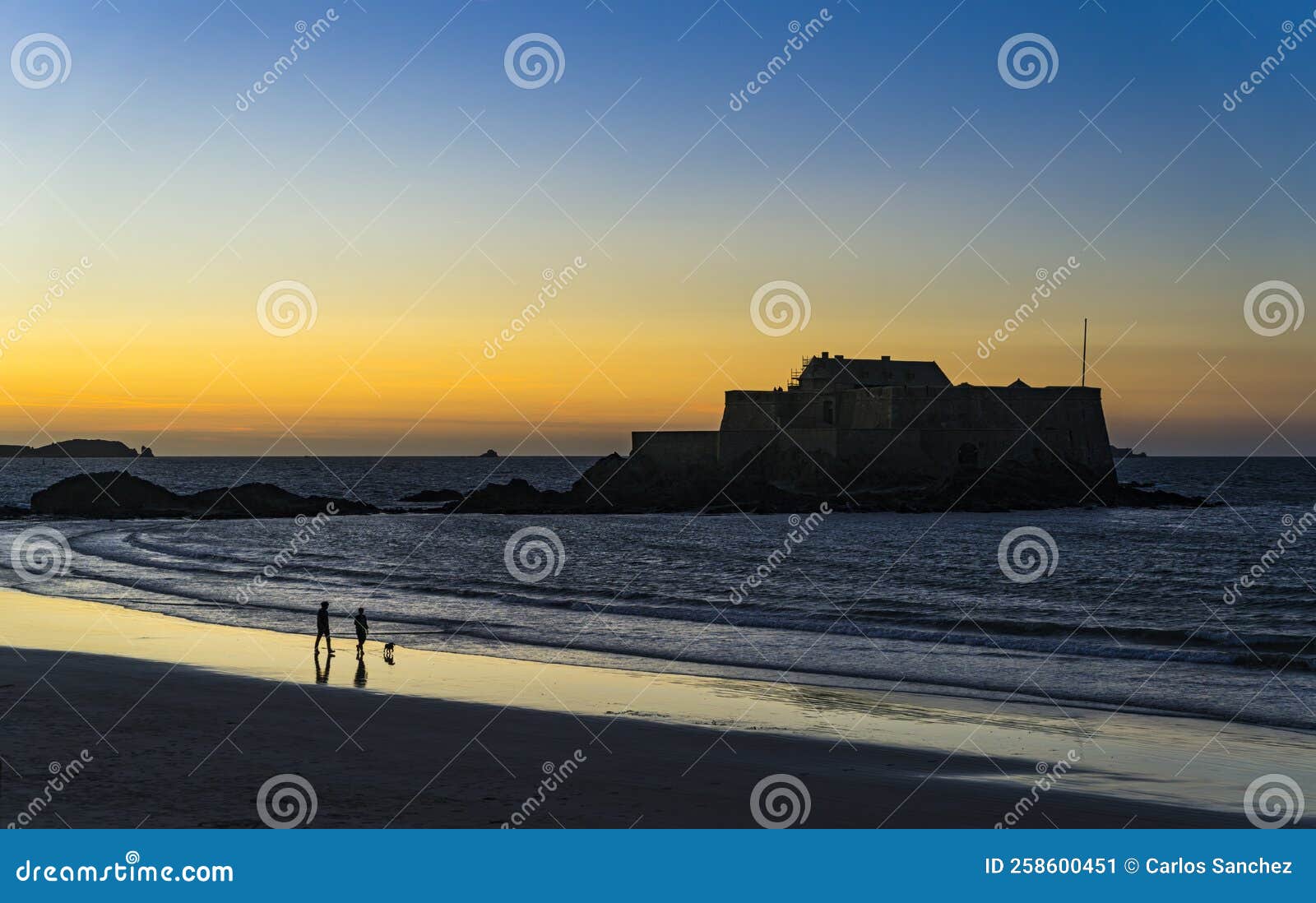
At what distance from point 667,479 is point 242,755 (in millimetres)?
71344

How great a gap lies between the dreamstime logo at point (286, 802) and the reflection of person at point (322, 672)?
6813 mm

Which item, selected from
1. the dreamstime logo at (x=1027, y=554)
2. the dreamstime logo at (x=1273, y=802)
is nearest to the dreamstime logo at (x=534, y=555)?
the dreamstime logo at (x=1027, y=554)

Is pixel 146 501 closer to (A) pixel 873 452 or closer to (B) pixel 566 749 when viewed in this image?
(A) pixel 873 452

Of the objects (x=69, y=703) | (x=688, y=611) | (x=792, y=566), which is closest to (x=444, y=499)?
(x=792, y=566)

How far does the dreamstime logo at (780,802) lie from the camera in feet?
31.5

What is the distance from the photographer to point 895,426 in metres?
72.9

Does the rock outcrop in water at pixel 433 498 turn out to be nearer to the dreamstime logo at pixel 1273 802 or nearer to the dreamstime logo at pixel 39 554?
the dreamstime logo at pixel 39 554

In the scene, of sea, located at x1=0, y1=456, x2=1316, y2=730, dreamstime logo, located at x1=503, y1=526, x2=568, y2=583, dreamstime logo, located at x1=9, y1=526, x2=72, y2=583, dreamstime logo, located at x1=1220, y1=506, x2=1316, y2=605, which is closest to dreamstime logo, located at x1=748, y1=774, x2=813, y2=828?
sea, located at x1=0, y1=456, x2=1316, y2=730

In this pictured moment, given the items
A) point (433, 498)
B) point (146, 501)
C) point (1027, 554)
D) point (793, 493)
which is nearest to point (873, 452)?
point (793, 493)

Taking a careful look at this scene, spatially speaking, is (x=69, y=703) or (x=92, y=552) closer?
(x=69, y=703)

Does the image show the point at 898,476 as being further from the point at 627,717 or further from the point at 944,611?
the point at 627,717

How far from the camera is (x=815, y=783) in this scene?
35.8 ft

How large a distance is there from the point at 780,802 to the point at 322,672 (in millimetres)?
10004

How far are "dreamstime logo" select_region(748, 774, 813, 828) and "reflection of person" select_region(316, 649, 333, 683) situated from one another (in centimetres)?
850
